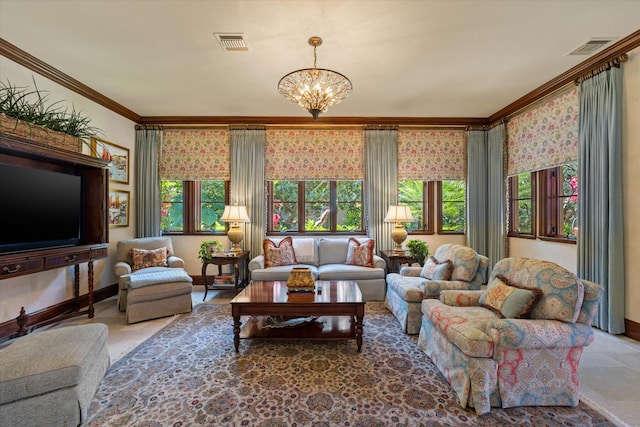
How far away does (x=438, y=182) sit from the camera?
5523 mm

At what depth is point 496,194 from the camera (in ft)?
16.6

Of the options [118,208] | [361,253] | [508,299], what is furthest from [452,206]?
[118,208]

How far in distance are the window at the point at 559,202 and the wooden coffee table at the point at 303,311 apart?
3.09 meters

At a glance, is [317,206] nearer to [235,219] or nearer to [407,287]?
[235,219]

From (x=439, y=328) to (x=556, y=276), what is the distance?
3.02 ft

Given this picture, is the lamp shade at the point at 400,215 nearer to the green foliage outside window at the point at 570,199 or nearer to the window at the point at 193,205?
the green foliage outside window at the point at 570,199

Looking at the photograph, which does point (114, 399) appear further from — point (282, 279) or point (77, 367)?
point (282, 279)

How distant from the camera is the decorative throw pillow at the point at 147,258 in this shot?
13.8ft

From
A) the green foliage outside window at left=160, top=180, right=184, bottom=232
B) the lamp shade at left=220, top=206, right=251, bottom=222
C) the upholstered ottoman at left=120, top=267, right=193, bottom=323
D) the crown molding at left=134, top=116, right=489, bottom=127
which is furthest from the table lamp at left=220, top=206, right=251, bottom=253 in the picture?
the crown molding at left=134, top=116, right=489, bottom=127

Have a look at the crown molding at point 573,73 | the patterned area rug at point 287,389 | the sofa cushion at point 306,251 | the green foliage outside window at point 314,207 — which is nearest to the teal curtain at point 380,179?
the green foliage outside window at point 314,207

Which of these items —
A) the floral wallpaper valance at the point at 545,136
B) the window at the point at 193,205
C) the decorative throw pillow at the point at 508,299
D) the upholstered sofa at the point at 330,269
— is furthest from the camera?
the window at the point at 193,205

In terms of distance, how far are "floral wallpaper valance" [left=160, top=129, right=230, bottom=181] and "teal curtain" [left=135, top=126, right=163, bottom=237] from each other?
0.21 meters

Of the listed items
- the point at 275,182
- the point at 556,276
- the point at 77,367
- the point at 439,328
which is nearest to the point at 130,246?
the point at 275,182

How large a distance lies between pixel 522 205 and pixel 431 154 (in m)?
1.69
